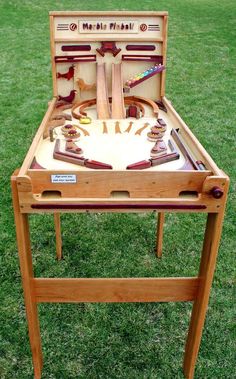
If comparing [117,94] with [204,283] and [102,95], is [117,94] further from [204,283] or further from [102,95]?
[204,283]

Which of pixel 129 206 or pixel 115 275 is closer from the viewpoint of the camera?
pixel 129 206

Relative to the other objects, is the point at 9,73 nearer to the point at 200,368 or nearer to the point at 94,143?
the point at 94,143

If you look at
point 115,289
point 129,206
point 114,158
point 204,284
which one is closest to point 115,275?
point 115,289

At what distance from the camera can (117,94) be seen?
289cm

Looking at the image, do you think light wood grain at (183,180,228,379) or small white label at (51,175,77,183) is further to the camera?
light wood grain at (183,180,228,379)

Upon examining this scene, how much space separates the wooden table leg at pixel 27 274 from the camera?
1.90 m

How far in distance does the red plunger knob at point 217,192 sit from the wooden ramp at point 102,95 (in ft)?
3.72

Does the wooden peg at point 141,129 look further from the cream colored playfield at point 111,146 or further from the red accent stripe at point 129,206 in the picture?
the red accent stripe at point 129,206

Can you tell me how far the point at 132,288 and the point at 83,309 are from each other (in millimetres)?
754

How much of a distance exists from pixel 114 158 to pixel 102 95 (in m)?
0.88

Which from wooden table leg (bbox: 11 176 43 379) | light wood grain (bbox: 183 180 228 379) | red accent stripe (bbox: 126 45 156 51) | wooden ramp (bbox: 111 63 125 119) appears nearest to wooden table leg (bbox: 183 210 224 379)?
light wood grain (bbox: 183 180 228 379)

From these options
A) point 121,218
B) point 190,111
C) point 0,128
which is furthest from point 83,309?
point 190,111

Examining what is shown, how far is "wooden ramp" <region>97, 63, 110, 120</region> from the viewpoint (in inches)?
109

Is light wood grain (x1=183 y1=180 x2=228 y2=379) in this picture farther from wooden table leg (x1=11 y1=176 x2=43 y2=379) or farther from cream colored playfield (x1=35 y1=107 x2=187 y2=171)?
wooden table leg (x1=11 y1=176 x2=43 y2=379)
